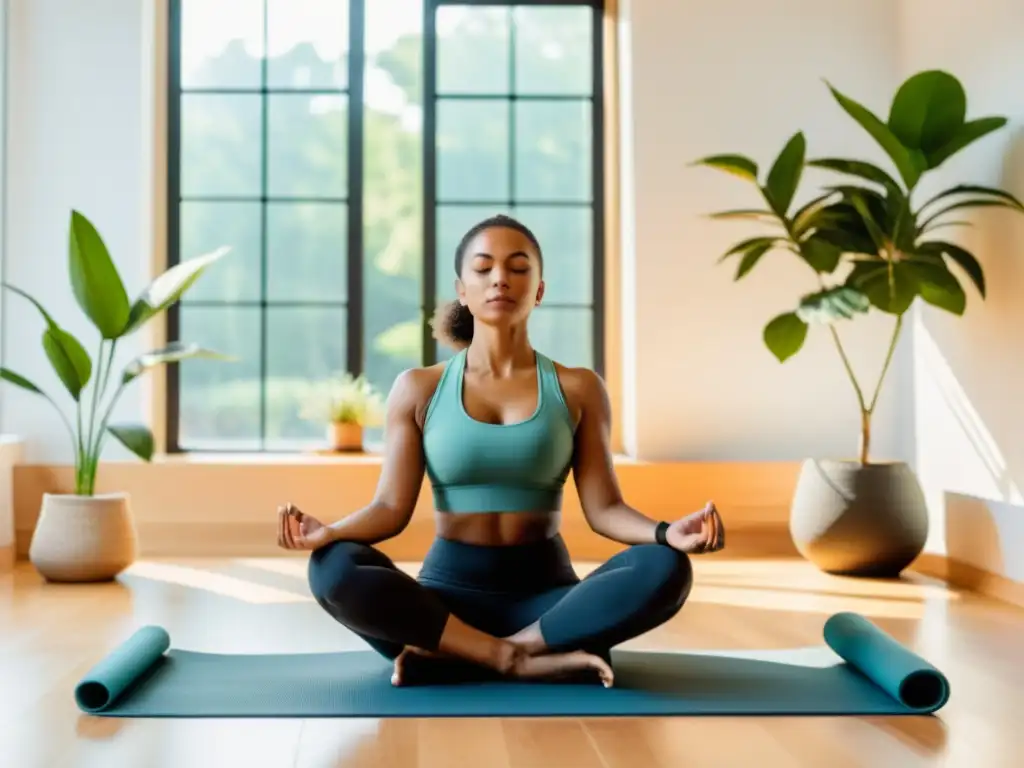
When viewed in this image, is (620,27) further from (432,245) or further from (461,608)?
(461,608)

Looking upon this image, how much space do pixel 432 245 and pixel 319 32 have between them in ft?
3.21

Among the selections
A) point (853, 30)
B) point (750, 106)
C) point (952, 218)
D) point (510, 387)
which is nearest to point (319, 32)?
point (750, 106)

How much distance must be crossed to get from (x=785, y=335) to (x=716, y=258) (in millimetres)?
823

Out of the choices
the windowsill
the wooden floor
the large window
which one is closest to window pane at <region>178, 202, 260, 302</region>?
the large window

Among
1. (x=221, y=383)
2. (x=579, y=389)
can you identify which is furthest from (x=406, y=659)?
(x=221, y=383)

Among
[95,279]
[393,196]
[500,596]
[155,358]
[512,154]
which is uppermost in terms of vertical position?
[512,154]

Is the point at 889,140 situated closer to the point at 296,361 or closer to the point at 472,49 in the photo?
the point at 472,49

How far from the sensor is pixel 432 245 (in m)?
5.32

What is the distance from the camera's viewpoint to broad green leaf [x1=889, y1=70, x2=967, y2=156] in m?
3.88

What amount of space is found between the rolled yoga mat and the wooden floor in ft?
0.17

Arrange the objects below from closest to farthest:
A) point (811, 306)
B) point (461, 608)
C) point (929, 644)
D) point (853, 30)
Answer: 1. point (461, 608)
2. point (929, 644)
3. point (811, 306)
4. point (853, 30)

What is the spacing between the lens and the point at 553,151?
5.38m

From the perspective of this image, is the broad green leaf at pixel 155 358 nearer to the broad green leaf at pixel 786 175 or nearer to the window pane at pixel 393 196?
the window pane at pixel 393 196

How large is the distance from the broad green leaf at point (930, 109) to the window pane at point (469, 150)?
1.86m
